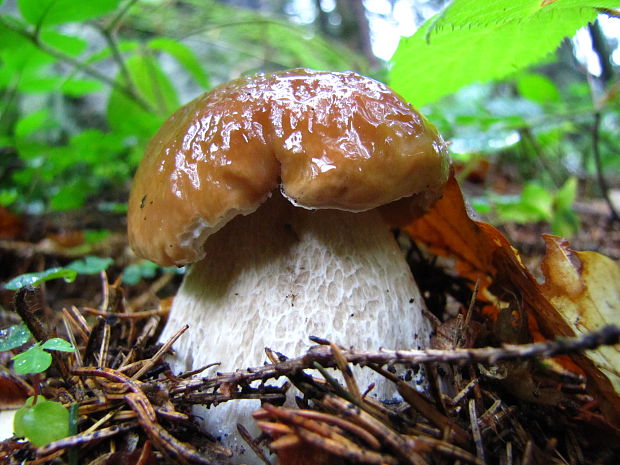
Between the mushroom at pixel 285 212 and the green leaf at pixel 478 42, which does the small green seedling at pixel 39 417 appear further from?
the green leaf at pixel 478 42

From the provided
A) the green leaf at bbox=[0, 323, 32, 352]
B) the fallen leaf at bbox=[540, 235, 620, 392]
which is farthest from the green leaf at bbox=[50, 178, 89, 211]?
the fallen leaf at bbox=[540, 235, 620, 392]

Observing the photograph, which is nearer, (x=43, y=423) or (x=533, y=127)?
(x=43, y=423)

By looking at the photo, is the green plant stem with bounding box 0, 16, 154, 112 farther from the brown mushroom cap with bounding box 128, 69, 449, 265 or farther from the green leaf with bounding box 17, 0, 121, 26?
the brown mushroom cap with bounding box 128, 69, 449, 265

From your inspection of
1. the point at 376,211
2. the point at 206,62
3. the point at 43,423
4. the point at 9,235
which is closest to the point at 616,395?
the point at 376,211

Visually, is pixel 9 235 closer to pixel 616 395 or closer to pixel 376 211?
pixel 376 211

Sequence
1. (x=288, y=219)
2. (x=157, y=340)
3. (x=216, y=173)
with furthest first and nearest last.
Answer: (x=157, y=340) → (x=288, y=219) → (x=216, y=173)

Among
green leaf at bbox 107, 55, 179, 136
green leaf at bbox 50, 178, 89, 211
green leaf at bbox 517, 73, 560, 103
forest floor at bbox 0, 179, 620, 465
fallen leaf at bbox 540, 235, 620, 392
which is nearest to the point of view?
forest floor at bbox 0, 179, 620, 465
